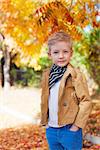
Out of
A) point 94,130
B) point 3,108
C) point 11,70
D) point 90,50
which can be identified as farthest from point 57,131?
point 11,70

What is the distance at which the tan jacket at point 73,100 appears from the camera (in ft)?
10.5

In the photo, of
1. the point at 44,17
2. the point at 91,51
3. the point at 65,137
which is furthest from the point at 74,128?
the point at 91,51

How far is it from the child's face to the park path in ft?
18.7

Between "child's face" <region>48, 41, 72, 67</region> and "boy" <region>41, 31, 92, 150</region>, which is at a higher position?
"child's face" <region>48, 41, 72, 67</region>

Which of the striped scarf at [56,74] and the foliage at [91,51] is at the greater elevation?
the foliage at [91,51]

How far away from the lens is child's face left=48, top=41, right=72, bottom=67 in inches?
127

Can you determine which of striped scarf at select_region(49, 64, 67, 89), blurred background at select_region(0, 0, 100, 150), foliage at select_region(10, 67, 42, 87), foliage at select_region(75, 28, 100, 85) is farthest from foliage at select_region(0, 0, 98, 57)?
foliage at select_region(10, 67, 42, 87)

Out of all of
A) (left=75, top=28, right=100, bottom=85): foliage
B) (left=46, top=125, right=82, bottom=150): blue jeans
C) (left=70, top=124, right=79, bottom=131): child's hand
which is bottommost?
(left=46, top=125, right=82, bottom=150): blue jeans

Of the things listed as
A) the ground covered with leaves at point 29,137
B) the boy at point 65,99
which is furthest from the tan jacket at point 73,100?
the ground covered with leaves at point 29,137

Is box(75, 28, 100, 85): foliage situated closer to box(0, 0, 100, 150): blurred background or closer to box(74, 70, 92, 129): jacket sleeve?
box(0, 0, 100, 150): blurred background

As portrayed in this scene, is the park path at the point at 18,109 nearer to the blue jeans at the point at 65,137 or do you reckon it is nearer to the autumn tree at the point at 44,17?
the autumn tree at the point at 44,17

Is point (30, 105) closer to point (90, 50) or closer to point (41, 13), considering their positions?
point (90, 50)

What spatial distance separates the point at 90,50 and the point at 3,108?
11.3 ft

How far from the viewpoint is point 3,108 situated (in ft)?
41.0
